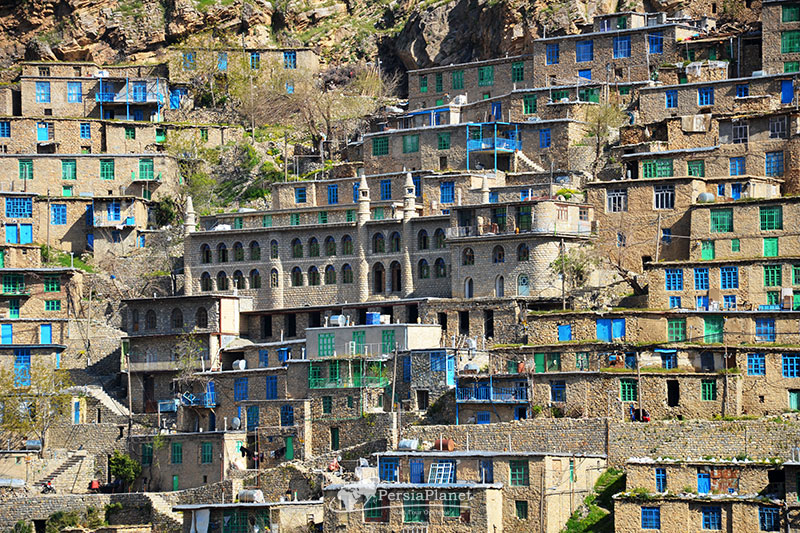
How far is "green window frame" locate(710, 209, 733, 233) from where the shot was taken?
8400cm

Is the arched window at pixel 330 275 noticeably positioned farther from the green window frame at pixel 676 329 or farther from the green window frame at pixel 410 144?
the green window frame at pixel 676 329

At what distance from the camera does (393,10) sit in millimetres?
119938

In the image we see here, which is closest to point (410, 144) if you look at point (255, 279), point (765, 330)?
point (255, 279)

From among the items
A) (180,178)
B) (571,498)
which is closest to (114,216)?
(180,178)

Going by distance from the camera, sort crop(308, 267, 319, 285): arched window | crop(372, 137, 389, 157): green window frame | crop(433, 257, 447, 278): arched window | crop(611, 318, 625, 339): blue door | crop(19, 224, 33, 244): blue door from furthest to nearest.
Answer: crop(19, 224, 33, 244): blue door < crop(372, 137, 389, 157): green window frame < crop(308, 267, 319, 285): arched window < crop(433, 257, 447, 278): arched window < crop(611, 318, 625, 339): blue door

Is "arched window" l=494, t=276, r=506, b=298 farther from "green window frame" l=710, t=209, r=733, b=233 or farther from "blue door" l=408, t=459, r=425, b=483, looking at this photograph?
"blue door" l=408, t=459, r=425, b=483

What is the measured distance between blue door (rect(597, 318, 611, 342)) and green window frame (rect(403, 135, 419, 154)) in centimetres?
2181

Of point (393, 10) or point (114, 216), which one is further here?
point (393, 10)

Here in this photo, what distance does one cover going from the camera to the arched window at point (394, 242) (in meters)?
92.9

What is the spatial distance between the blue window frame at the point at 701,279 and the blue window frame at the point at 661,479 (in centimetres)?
1324

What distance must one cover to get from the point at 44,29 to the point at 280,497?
51.4 m

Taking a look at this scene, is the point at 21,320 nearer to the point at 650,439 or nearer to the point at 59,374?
the point at 59,374

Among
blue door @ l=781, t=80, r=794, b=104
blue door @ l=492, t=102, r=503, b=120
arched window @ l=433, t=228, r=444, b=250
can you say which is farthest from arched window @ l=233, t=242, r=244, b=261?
blue door @ l=781, t=80, r=794, b=104

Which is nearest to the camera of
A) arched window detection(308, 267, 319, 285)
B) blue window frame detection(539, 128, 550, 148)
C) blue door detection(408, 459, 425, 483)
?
blue door detection(408, 459, 425, 483)
